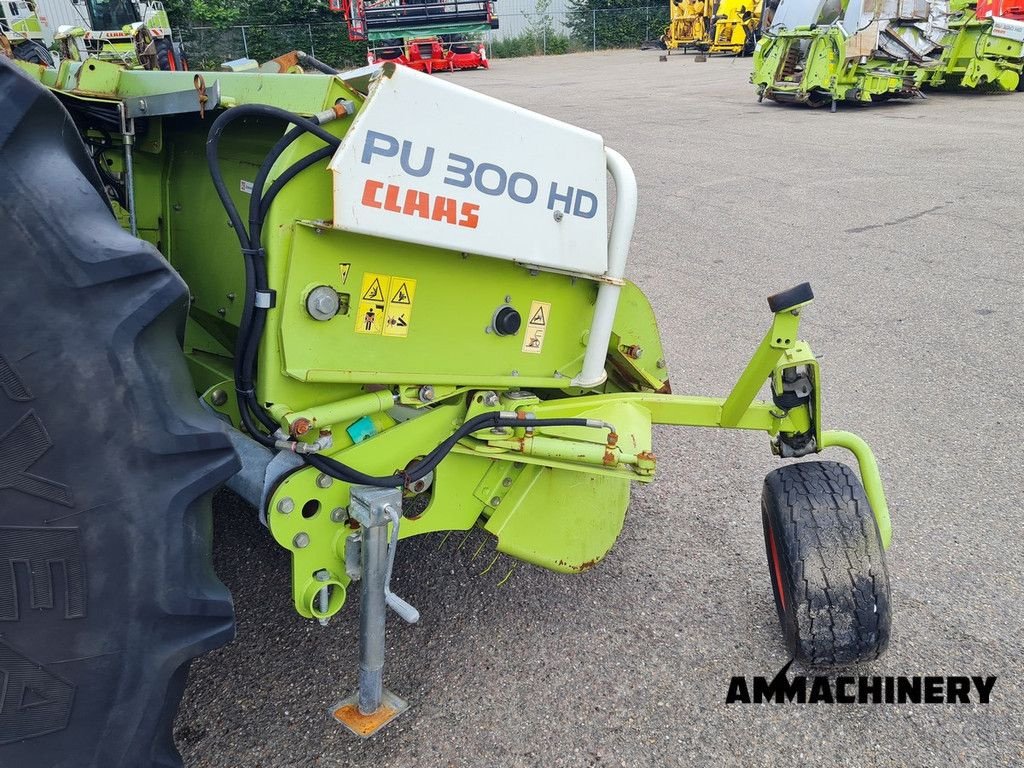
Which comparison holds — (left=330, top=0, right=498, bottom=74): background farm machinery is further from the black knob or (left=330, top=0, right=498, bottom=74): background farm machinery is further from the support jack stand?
the support jack stand

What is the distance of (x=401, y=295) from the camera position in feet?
6.67

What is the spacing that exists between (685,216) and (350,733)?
6721 millimetres

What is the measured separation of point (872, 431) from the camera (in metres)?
4.04

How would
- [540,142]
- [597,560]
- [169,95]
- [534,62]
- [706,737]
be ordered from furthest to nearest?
[534,62]
[597,560]
[706,737]
[540,142]
[169,95]

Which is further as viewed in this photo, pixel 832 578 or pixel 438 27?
pixel 438 27

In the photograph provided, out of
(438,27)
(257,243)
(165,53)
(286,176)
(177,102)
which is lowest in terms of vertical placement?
(438,27)

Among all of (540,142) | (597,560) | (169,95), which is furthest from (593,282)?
(169,95)

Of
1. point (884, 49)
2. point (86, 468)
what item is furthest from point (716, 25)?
point (86, 468)

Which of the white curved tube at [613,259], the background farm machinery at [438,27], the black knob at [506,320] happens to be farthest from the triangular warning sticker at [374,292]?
the background farm machinery at [438,27]

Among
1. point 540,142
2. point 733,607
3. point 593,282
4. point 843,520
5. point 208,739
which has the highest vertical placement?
point 540,142

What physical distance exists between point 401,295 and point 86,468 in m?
0.91

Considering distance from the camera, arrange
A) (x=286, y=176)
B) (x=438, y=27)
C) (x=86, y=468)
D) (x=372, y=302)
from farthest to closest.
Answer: (x=438, y=27)
(x=372, y=302)
(x=286, y=176)
(x=86, y=468)

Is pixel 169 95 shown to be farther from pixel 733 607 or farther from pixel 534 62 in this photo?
pixel 534 62

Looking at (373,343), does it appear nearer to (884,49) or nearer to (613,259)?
(613,259)
